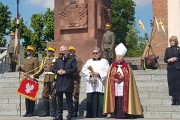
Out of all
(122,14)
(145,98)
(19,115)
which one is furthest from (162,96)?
(122,14)

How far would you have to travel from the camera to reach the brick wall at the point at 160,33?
31250mm

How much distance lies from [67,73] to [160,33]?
22.9 m

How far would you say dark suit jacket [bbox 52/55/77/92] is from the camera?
30.3 ft

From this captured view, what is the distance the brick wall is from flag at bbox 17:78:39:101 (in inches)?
846

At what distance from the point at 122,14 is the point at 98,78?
47555mm

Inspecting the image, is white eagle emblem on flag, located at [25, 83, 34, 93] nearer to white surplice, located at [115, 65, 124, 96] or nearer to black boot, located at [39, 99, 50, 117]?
black boot, located at [39, 99, 50, 117]

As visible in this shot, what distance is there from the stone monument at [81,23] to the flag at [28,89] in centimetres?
540

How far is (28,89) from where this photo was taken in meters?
10.5

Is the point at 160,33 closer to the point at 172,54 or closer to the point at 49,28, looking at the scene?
the point at 49,28

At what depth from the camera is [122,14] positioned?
188 feet

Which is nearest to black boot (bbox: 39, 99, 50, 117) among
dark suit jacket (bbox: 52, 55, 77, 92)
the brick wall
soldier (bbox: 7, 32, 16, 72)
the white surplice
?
dark suit jacket (bbox: 52, 55, 77, 92)

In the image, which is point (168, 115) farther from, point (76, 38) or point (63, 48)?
point (76, 38)

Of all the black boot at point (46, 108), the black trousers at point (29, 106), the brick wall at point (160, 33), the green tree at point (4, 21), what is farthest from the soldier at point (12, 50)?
the green tree at point (4, 21)

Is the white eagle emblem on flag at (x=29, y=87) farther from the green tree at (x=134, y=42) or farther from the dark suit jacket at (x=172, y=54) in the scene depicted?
the green tree at (x=134, y=42)
